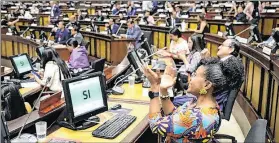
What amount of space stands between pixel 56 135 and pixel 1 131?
446 mm

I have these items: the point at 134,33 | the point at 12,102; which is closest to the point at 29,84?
the point at 12,102

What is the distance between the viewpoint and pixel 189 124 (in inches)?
69.1

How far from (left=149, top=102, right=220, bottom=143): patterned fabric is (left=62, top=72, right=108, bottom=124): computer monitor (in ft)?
2.14

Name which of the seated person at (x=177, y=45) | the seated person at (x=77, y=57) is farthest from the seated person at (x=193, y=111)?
the seated person at (x=77, y=57)

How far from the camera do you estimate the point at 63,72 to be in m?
3.88

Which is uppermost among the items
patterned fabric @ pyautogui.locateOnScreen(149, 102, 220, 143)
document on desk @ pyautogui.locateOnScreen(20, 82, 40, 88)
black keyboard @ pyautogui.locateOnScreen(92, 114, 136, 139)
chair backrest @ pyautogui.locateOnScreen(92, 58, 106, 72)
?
patterned fabric @ pyautogui.locateOnScreen(149, 102, 220, 143)

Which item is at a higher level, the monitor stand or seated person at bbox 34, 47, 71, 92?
seated person at bbox 34, 47, 71, 92

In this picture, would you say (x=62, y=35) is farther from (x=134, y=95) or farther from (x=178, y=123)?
(x=178, y=123)

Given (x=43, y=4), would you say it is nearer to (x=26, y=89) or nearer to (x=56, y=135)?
(x=26, y=89)

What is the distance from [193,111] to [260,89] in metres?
2.02

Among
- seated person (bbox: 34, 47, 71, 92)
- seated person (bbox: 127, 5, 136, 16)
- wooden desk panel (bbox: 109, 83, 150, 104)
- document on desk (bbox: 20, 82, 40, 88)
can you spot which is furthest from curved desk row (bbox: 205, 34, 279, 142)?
seated person (bbox: 127, 5, 136, 16)

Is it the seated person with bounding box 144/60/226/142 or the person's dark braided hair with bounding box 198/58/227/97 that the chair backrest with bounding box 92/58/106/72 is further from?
the person's dark braided hair with bounding box 198/58/227/97

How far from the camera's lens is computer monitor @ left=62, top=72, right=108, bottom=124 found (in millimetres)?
2230

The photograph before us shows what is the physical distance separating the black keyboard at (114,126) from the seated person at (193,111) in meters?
0.36
